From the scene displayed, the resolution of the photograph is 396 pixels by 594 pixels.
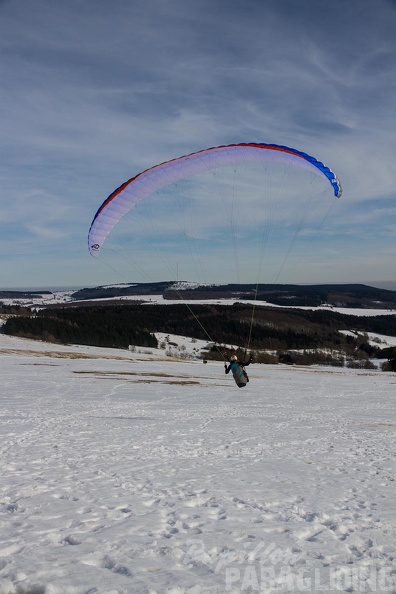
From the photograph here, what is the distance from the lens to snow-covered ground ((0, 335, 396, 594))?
452 centimetres

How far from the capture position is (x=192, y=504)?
659cm

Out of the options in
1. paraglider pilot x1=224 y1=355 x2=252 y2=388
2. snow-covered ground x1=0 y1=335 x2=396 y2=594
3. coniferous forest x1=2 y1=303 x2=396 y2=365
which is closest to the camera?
snow-covered ground x1=0 y1=335 x2=396 y2=594

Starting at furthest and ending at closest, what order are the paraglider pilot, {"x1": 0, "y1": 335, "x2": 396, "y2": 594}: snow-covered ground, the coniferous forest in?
the coniferous forest < the paraglider pilot < {"x1": 0, "y1": 335, "x2": 396, "y2": 594}: snow-covered ground

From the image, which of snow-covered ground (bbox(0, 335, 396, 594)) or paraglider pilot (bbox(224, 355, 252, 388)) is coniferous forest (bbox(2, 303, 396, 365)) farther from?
snow-covered ground (bbox(0, 335, 396, 594))

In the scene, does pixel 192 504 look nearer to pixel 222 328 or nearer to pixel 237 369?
pixel 237 369

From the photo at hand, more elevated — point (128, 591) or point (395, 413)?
point (128, 591)

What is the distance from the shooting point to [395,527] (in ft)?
19.3

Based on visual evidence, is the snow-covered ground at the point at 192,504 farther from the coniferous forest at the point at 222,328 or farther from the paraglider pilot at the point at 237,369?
the coniferous forest at the point at 222,328

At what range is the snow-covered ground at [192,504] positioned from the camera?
4520 millimetres

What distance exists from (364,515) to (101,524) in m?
3.48

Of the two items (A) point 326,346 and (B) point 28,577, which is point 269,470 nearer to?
(B) point 28,577

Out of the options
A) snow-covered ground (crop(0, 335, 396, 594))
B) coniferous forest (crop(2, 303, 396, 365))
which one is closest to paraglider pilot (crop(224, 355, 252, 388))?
snow-covered ground (crop(0, 335, 396, 594))

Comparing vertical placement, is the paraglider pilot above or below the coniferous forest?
above

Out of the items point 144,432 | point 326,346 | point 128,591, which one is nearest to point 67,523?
point 128,591
